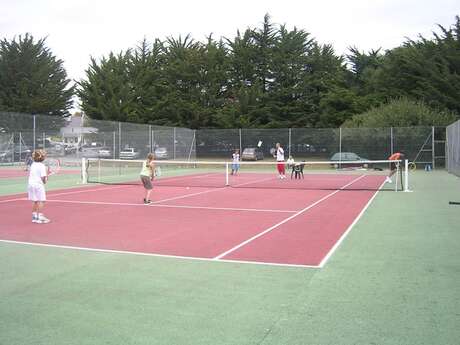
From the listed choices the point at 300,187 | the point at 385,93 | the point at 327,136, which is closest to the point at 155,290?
the point at 300,187

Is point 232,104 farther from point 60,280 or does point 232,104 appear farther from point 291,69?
point 60,280

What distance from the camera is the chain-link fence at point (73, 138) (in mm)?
26375

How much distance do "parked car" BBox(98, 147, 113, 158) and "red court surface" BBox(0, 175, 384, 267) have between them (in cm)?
1392

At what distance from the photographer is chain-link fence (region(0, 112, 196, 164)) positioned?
26.4 m

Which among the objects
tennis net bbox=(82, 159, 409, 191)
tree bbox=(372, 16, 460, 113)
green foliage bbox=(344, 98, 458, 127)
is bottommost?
tennis net bbox=(82, 159, 409, 191)

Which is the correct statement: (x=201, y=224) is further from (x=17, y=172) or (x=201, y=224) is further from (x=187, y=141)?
(x=187, y=141)

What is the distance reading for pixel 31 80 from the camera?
57344 mm

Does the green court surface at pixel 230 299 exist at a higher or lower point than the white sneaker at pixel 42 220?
lower

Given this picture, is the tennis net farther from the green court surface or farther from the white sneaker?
the green court surface

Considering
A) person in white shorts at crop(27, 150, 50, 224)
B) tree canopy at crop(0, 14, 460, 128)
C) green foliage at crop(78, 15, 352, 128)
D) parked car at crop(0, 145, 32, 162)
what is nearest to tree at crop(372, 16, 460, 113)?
tree canopy at crop(0, 14, 460, 128)

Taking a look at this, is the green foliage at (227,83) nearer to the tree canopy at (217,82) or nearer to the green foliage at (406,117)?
the tree canopy at (217,82)

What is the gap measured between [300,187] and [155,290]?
14829 mm

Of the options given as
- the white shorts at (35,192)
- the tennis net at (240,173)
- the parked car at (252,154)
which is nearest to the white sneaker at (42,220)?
the white shorts at (35,192)

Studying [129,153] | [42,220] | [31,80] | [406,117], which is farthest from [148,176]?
[31,80]
